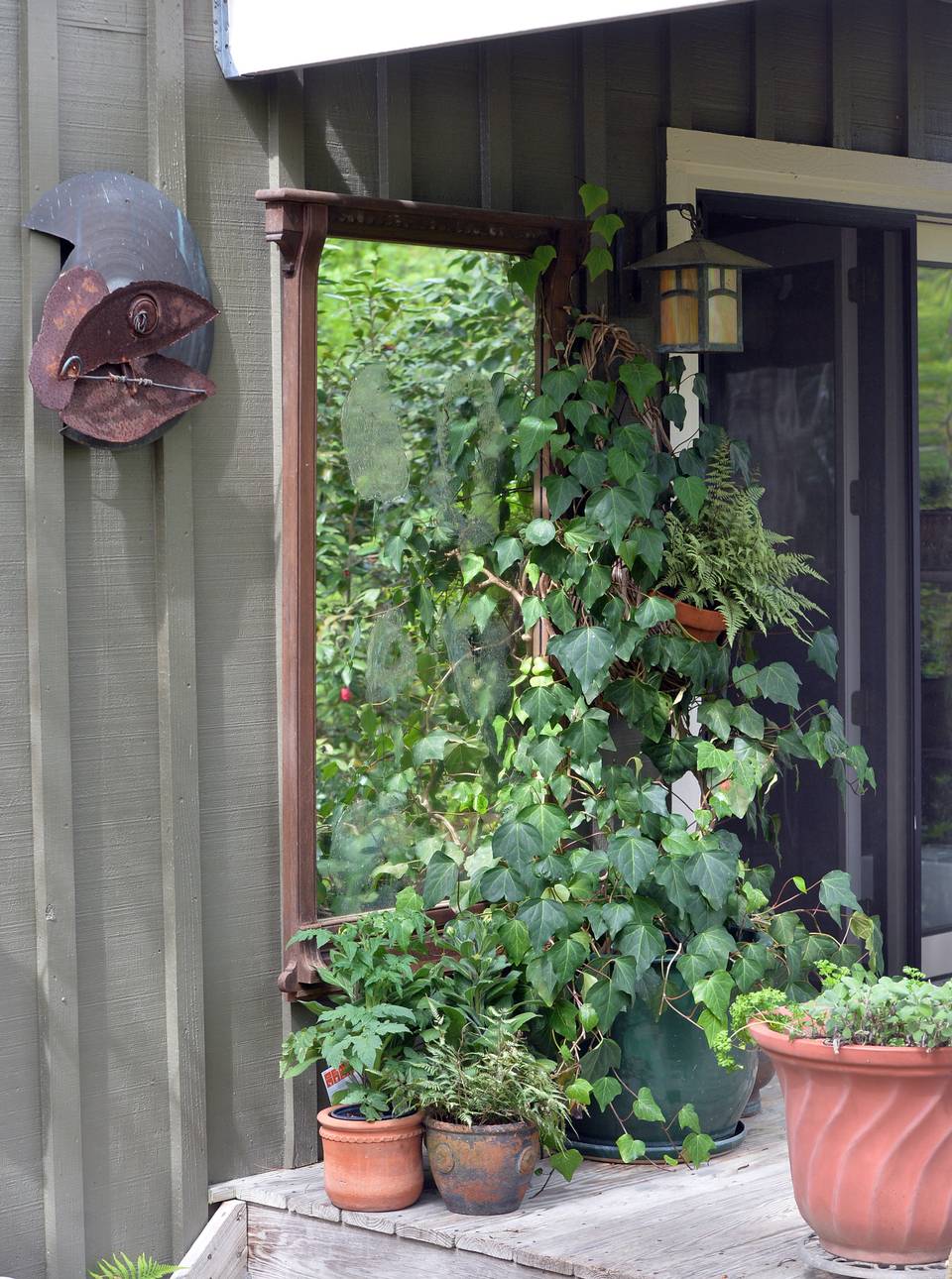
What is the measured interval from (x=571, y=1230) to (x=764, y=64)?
2.91m

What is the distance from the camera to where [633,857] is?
133 inches

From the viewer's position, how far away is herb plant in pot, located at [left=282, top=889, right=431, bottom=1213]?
3.22m

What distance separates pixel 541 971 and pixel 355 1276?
27.4 inches

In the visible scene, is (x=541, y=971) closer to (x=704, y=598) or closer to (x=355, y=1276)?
(x=355, y=1276)

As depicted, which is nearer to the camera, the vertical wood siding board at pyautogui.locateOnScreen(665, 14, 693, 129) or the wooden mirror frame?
the wooden mirror frame

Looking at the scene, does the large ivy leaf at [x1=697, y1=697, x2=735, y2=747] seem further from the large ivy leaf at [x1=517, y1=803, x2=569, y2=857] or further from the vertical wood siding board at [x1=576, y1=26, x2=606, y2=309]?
the vertical wood siding board at [x1=576, y1=26, x2=606, y2=309]

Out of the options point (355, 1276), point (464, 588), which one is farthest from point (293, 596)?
point (355, 1276)

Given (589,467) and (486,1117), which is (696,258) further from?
(486,1117)

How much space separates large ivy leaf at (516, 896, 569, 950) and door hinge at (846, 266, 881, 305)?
234 cm

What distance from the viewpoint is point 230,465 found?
3.39m

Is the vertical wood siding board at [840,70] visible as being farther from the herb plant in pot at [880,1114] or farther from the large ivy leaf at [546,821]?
the herb plant in pot at [880,1114]

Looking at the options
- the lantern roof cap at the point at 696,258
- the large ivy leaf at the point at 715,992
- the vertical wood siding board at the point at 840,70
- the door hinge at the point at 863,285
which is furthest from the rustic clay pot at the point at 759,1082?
the vertical wood siding board at the point at 840,70

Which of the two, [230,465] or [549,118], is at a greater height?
[549,118]

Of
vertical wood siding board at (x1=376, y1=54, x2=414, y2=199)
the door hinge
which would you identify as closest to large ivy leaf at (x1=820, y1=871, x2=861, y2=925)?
vertical wood siding board at (x1=376, y1=54, x2=414, y2=199)
